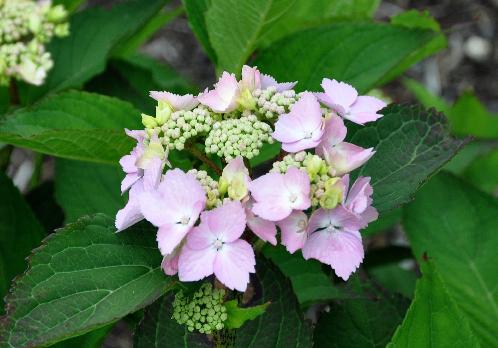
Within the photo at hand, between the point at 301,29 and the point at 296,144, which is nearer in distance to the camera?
the point at 296,144

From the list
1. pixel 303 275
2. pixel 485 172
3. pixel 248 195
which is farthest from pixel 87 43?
pixel 485 172

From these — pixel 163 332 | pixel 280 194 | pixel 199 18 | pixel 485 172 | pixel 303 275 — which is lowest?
pixel 485 172

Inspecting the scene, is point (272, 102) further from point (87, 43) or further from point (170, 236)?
point (87, 43)

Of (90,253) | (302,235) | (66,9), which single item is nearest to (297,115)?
(302,235)

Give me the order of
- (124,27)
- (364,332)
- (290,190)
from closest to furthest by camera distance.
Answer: (290,190), (364,332), (124,27)

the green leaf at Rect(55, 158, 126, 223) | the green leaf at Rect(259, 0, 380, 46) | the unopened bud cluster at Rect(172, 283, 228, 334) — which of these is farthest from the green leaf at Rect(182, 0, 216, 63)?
the unopened bud cluster at Rect(172, 283, 228, 334)

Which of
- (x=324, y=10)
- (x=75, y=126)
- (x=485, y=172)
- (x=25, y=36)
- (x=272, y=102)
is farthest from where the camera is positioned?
(x=485, y=172)

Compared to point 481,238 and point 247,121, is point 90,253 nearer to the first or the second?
point 247,121
